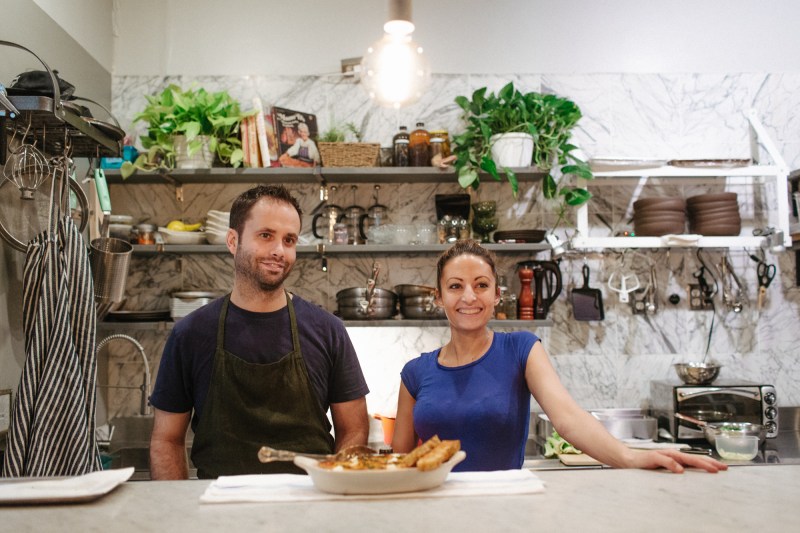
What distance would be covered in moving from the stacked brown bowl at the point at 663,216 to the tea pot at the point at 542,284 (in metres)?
0.56

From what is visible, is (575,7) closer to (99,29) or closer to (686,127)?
(686,127)

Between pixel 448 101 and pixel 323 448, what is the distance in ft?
8.71

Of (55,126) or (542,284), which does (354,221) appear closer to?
(542,284)

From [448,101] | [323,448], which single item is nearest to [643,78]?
[448,101]

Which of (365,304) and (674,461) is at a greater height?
(365,304)

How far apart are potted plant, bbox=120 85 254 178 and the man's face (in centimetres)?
167

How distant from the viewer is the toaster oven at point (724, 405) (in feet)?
11.6

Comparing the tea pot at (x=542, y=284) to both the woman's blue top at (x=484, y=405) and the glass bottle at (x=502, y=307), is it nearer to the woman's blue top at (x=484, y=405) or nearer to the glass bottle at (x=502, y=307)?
the glass bottle at (x=502, y=307)

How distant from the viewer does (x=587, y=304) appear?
3.95 m

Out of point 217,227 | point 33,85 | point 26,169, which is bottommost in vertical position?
point 217,227

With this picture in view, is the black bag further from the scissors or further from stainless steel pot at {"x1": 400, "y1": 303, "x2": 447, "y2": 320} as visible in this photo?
the scissors

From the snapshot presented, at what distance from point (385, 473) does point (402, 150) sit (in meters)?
2.81

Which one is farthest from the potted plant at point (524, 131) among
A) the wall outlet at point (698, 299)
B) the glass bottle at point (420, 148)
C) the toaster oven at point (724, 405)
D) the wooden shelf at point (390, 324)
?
the toaster oven at point (724, 405)

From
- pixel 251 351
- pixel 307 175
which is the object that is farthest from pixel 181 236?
pixel 251 351
